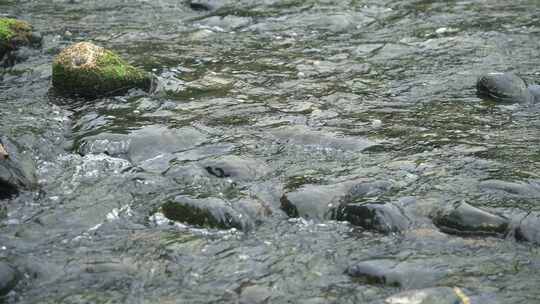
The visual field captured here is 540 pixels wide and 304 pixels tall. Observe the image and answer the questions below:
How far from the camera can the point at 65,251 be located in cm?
512

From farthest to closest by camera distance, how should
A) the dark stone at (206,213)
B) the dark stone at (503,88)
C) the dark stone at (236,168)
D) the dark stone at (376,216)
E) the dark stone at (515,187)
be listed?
the dark stone at (503,88) → the dark stone at (236,168) → the dark stone at (515,187) → the dark stone at (206,213) → the dark stone at (376,216)

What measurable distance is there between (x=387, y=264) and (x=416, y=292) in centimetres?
43

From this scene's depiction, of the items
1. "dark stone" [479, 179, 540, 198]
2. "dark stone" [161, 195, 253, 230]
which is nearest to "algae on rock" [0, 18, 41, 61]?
"dark stone" [161, 195, 253, 230]

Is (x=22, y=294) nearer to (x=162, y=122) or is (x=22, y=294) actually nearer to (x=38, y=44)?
(x=162, y=122)

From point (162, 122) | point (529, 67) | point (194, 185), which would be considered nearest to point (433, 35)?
point (529, 67)

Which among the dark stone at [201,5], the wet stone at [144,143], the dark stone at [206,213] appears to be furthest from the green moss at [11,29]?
the dark stone at [206,213]

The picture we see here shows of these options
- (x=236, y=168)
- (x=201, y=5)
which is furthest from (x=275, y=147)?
(x=201, y=5)

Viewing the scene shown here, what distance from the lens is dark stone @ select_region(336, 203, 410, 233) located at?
17.6ft

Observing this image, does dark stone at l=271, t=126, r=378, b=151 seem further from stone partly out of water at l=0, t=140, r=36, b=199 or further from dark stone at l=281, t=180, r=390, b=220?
stone partly out of water at l=0, t=140, r=36, b=199

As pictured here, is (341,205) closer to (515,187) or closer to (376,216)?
(376,216)

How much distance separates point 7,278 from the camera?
15.3 feet

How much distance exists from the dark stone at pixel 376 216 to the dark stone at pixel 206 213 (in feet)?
2.69

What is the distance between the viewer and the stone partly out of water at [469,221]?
520cm

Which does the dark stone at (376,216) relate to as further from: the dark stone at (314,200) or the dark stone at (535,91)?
the dark stone at (535,91)
